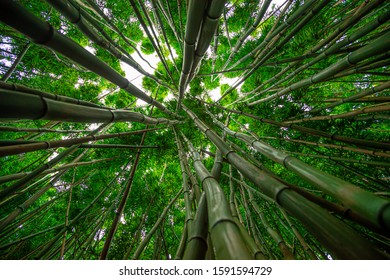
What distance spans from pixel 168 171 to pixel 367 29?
404cm

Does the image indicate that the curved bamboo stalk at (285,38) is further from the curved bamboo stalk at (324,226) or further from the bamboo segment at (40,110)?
the bamboo segment at (40,110)

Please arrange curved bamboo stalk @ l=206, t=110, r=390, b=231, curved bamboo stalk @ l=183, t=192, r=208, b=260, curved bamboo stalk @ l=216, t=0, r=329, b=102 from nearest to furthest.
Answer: curved bamboo stalk @ l=206, t=110, r=390, b=231, curved bamboo stalk @ l=183, t=192, r=208, b=260, curved bamboo stalk @ l=216, t=0, r=329, b=102

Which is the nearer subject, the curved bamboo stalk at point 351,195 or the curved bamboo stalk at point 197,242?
Result: the curved bamboo stalk at point 351,195

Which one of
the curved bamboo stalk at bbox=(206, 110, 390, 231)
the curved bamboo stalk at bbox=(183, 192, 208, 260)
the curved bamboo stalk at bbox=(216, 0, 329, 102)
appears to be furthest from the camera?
the curved bamboo stalk at bbox=(216, 0, 329, 102)

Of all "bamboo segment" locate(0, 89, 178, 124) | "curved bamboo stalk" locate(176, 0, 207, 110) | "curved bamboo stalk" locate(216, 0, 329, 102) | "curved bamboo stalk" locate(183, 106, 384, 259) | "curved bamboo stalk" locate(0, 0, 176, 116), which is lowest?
"curved bamboo stalk" locate(183, 106, 384, 259)

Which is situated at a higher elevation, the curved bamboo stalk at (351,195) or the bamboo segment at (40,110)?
the bamboo segment at (40,110)

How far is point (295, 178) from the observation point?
3299 mm

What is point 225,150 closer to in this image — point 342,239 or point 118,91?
point 342,239

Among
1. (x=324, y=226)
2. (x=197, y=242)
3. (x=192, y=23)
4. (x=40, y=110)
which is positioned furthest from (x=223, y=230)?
(x=192, y=23)

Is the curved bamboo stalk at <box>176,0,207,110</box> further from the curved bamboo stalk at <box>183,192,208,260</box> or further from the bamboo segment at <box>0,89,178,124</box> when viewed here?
the curved bamboo stalk at <box>183,192,208,260</box>

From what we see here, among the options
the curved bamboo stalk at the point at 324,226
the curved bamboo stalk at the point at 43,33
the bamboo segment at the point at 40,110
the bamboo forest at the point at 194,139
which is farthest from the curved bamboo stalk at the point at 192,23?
the curved bamboo stalk at the point at 324,226

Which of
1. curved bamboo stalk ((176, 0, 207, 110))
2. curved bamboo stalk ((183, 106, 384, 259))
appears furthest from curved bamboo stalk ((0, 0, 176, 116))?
curved bamboo stalk ((183, 106, 384, 259))

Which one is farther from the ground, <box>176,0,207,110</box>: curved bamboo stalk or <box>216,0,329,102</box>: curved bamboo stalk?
<box>216,0,329,102</box>: curved bamboo stalk

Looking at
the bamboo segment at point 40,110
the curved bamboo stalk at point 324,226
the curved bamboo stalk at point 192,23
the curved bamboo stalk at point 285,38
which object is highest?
the curved bamboo stalk at point 285,38
